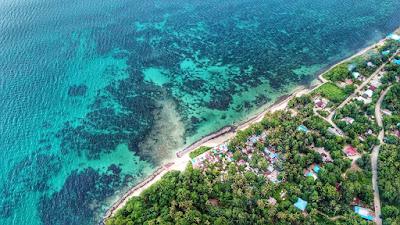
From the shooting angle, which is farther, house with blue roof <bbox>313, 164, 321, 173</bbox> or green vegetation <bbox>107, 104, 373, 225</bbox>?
house with blue roof <bbox>313, 164, 321, 173</bbox>

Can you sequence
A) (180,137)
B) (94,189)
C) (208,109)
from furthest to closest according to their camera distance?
(208,109) < (180,137) < (94,189)

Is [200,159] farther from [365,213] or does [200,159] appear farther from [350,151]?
[365,213]

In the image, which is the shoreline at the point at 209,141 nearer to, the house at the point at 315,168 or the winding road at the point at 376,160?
the winding road at the point at 376,160

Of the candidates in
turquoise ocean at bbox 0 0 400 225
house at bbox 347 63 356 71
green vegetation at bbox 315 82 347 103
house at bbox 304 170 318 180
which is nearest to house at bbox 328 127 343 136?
green vegetation at bbox 315 82 347 103

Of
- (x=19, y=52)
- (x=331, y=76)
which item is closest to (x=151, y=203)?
(x=331, y=76)

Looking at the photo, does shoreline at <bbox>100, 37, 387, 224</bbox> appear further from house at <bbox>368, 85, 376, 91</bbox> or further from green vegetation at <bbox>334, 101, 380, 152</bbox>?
green vegetation at <bbox>334, 101, 380, 152</bbox>

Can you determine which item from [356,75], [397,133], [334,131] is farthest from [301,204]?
[356,75]

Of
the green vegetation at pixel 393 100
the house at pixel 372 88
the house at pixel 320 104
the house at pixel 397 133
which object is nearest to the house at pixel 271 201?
the house at pixel 320 104

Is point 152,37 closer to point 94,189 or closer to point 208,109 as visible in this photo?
point 208,109
